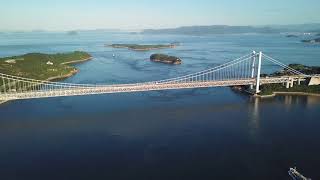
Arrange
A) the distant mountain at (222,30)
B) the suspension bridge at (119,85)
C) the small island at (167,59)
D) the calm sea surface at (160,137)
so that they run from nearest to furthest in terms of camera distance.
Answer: the calm sea surface at (160,137) → the suspension bridge at (119,85) → the small island at (167,59) → the distant mountain at (222,30)

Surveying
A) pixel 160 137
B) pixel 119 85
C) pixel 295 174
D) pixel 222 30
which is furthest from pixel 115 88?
pixel 222 30

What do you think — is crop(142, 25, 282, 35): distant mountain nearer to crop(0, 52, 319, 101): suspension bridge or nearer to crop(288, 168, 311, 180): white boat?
crop(0, 52, 319, 101): suspension bridge

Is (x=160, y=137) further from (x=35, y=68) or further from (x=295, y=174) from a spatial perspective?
(x=35, y=68)

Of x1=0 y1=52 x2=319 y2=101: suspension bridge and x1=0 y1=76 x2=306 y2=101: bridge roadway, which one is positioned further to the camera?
x1=0 y1=52 x2=319 y2=101: suspension bridge

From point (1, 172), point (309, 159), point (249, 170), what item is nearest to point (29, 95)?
point (1, 172)

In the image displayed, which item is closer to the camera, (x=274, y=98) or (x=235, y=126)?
(x=235, y=126)

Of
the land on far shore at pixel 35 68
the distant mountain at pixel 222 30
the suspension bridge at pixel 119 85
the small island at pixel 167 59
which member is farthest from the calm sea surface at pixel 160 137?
the distant mountain at pixel 222 30

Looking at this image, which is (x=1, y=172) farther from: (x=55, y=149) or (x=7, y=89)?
(x=7, y=89)

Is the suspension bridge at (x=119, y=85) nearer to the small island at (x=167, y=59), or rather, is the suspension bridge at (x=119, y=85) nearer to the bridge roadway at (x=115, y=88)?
the bridge roadway at (x=115, y=88)

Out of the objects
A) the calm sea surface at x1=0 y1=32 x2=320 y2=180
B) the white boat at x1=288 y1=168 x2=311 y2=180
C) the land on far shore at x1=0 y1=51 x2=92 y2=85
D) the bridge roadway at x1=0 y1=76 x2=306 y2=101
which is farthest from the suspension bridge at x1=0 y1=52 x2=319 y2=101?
the white boat at x1=288 y1=168 x2=311 y2=180
